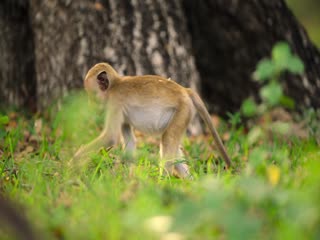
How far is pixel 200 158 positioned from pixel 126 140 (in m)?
0.74

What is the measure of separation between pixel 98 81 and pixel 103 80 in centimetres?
5

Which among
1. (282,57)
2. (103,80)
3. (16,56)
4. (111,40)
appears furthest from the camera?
(16,56)

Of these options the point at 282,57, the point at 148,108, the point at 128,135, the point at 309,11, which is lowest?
the point at 309,11

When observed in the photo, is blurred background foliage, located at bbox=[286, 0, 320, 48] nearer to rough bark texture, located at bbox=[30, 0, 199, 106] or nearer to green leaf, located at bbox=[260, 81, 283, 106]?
rough bark texture, located at bbox=[30, 0, 199, 106]

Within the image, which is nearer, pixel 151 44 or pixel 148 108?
pixel 148 108

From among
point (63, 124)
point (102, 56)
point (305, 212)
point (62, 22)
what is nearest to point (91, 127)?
point (63, 124)

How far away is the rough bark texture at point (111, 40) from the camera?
24.3 feet

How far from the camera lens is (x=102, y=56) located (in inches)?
292

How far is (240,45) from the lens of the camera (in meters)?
8.13

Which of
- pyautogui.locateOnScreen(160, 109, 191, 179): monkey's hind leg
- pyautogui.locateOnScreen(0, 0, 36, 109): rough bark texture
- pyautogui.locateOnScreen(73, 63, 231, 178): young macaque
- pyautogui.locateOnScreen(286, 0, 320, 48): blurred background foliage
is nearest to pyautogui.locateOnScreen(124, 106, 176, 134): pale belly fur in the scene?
pyautogui.locateOnScreen(73, 63, 231, 178): young macaque

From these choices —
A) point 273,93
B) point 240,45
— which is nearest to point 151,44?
point 240,45

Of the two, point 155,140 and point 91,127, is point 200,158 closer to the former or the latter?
point 155,140

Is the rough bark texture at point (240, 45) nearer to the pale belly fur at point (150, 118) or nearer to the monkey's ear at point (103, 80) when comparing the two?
the pale belly fur at point (150, 118)

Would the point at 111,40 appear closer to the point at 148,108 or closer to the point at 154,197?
the point at 148,108
